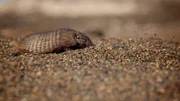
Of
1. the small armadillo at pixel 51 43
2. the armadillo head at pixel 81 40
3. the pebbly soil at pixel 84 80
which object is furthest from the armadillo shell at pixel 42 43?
the pebbly soil at pixel 84 80

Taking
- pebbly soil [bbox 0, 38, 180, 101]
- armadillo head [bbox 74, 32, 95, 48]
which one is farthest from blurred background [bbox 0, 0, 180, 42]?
pebbly soil [bbox 0, 38, 180, 101]

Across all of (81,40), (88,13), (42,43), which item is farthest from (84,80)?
(88,13)

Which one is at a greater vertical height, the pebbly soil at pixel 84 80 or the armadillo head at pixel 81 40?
the armadillo head at pixel 81 40

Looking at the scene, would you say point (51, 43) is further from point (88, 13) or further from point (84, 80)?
point (88, 13)

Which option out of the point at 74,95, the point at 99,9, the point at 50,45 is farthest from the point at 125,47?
the point at 99,9

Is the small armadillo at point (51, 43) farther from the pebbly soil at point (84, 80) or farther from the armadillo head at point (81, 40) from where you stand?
the pebbly soil at point (84, 80)

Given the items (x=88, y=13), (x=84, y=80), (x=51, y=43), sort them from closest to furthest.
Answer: (x=84, y=80), (x=51, y=43), (x=88, y=13)

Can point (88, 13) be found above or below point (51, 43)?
above

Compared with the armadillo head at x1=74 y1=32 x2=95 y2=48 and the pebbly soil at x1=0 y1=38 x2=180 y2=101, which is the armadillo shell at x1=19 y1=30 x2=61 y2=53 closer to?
the armadillo head at x1=74 y1=32 x2=95 y2=48

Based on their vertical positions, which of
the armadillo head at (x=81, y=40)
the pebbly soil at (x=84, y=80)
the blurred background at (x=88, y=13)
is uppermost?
the blurred background at (x=88, y=13)
